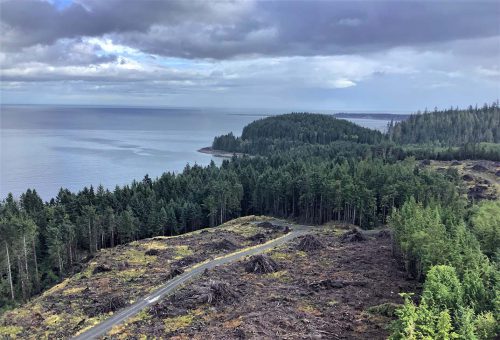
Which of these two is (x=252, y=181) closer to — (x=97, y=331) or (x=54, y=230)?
(x=54, y=230)

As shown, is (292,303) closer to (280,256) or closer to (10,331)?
(280,256)

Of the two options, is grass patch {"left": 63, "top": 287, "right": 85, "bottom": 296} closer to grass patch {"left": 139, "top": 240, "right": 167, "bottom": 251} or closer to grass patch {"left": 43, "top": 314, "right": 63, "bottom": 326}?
grass patch {"left": 43, "top": 314, "right": 63, "bottom": 326}

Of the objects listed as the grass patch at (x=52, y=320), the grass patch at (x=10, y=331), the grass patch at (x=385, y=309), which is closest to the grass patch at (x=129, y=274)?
the grass patch at (x=52, y=320)

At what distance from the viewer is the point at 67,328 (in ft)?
155

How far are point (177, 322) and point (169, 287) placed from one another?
13166 millimetres

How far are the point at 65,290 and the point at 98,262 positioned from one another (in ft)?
43.4

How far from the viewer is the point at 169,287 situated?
58.7m

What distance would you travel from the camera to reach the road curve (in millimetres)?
46000

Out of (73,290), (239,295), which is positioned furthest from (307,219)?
(73,290)

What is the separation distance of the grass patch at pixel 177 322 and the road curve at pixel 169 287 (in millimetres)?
5992

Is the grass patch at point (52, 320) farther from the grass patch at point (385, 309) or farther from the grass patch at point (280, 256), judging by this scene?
the grass patch at point (385, 309)

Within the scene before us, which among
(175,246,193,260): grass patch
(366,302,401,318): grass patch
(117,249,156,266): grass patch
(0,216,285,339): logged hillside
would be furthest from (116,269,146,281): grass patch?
(366,302,401,318): grass patch

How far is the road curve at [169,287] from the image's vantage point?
46.0 m

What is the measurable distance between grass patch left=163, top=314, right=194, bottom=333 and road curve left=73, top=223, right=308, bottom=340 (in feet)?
19.7
